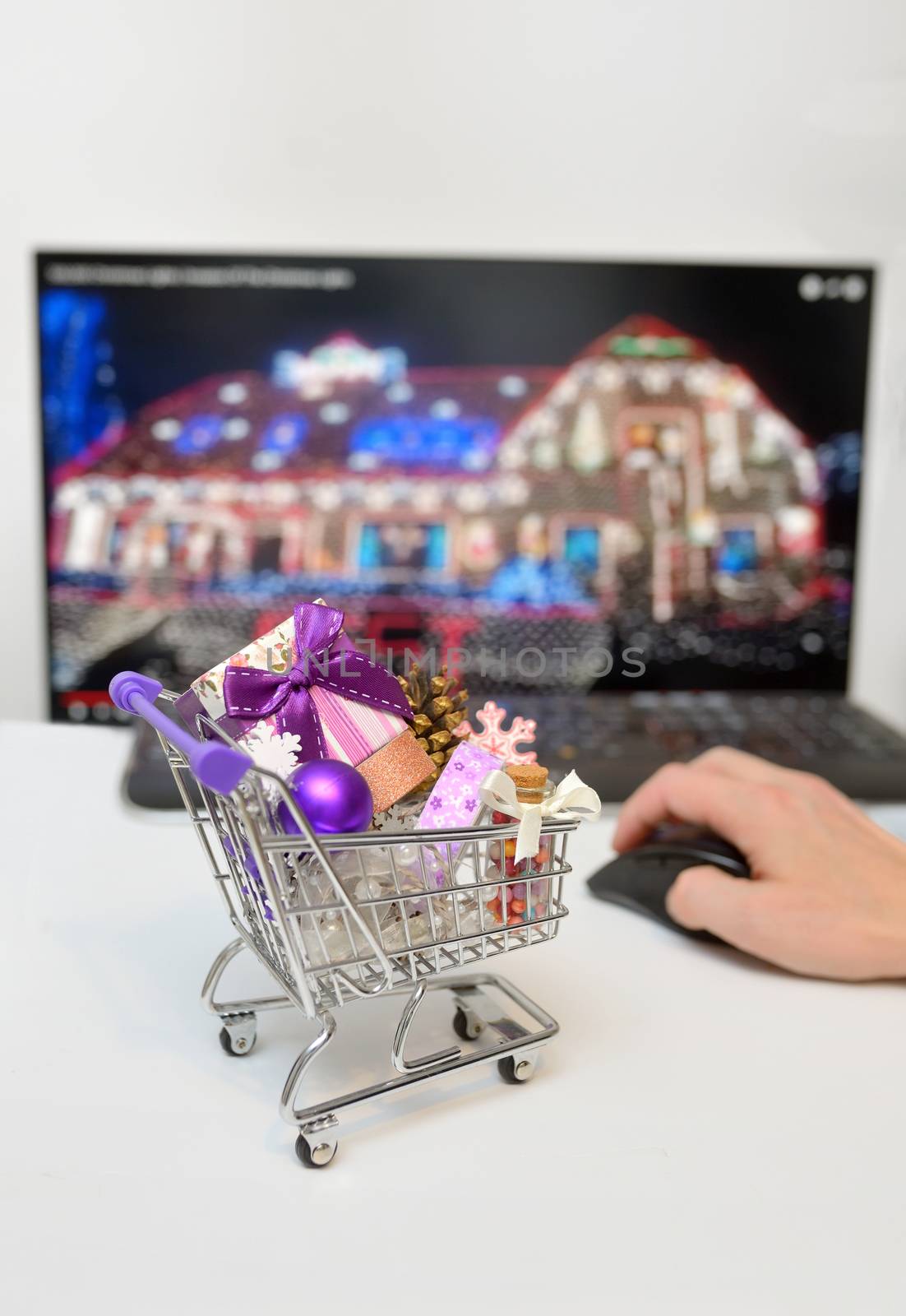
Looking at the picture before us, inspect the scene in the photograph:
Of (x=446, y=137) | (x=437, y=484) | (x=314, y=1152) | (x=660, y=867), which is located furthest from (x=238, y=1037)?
(x=446, y=137)

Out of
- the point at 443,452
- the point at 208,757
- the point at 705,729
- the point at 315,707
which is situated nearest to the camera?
the point at 208,757

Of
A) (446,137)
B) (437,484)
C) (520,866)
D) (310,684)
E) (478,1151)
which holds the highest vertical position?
(446,137)

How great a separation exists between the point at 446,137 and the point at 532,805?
118 cm

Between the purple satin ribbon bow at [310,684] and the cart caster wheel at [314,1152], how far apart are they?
0.63ft

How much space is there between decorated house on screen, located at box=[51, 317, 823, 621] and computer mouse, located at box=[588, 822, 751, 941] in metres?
0.69

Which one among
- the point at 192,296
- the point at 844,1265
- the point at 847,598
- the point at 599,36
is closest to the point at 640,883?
the point at 844,1265

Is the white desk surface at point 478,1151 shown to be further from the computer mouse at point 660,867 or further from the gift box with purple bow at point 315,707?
the gift box with purple bow at point 315,707

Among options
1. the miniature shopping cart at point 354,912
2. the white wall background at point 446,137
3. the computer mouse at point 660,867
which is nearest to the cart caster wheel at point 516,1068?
the miniature shopping cart at point 354,912

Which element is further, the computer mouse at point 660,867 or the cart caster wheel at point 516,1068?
the computer mouse at point 660,867

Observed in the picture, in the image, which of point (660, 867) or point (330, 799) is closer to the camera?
point (330, 799)

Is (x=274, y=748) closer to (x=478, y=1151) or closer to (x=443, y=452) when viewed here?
(x=478, y=1151)

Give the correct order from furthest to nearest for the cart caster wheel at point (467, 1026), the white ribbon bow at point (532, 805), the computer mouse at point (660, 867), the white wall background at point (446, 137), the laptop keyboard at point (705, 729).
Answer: the white wall background at point (446, 137)
the laptop keyboard at point (705, 729)
the computer mouse at point (660, 867)
the cart caster wheel at point (467, 1026)
the white ribbon bow at point (532, 805)

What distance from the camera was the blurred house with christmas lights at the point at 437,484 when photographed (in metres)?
1.49

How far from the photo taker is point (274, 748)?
0.61m
